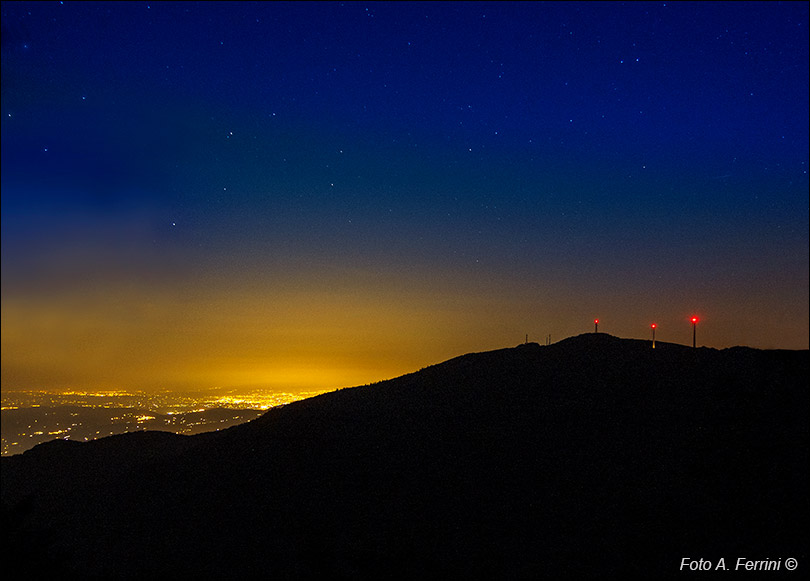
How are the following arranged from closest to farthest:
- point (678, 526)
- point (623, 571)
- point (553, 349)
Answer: point (623, 571)
point (678, 526)
point (553, 349)

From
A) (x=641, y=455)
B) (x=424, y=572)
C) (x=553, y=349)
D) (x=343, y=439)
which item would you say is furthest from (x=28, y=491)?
(x=641, y=455)

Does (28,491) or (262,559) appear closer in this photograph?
(262,559)

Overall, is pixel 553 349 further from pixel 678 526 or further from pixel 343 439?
pixel 678 526

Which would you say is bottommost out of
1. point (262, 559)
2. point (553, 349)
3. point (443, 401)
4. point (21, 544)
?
point (262, 559)

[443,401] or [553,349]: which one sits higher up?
[553,349]

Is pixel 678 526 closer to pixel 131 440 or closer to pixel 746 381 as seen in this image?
pixel 746 381

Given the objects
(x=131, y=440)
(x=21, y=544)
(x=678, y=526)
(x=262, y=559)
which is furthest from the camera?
(x=131, y=440)

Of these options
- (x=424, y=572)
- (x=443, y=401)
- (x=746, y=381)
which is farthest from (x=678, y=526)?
(x=443, y=401)
